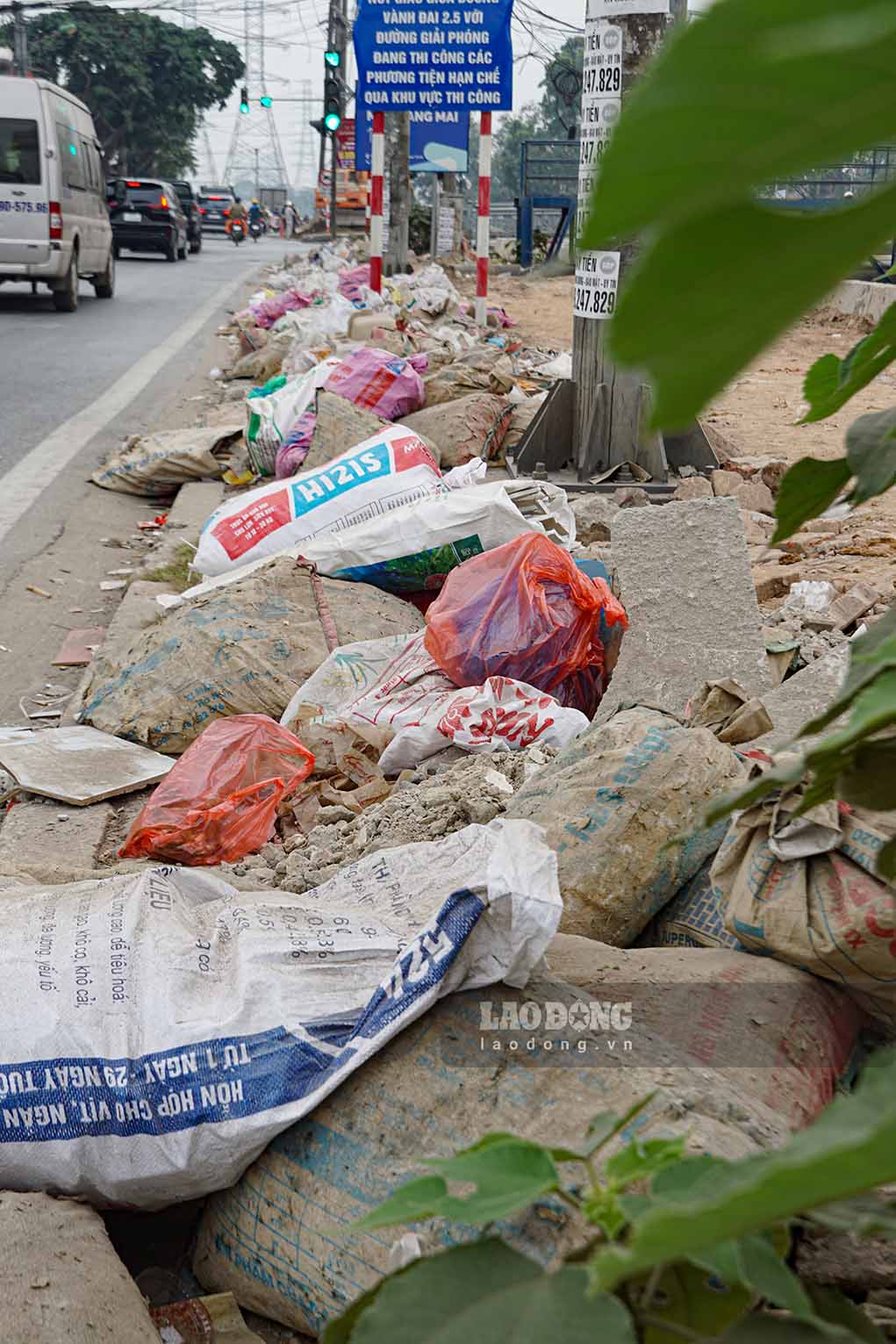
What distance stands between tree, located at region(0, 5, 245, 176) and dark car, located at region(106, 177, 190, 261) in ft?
92.7

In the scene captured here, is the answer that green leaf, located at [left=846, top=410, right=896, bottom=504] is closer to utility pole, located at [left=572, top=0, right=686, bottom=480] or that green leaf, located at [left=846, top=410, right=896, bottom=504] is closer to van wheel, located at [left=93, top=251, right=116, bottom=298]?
utility pole, located at [left=572, top=0, right=686, bottom=480]

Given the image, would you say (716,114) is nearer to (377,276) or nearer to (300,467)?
(300,467)

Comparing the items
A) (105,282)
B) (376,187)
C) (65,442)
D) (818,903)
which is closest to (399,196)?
(105,282)

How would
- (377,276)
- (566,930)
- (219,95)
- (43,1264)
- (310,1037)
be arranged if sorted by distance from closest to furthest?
1. (43,1264)
2. (310,1037)
3. (566,930)
4. (377,276)
5. (219,95)

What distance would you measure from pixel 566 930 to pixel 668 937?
20 cm

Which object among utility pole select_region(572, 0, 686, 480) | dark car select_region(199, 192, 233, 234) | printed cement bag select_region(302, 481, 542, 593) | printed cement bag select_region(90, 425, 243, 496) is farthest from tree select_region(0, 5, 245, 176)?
printed cement bag select_region(302, 481, 542, 593)

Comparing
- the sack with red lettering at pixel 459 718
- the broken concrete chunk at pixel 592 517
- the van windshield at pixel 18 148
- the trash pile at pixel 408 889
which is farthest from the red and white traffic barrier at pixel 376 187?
the sack with red lettering at pixel 459 718

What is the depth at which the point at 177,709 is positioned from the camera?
360 centimetres

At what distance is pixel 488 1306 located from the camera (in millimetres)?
597

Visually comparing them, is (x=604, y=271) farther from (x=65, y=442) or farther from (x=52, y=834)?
(x=52, y=834)

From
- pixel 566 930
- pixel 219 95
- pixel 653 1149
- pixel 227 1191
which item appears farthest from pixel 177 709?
pixel 219 95

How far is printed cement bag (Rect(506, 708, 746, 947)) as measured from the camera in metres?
2.17

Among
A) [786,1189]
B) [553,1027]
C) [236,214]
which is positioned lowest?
[553,1027]

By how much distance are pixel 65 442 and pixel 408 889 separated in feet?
22.5
